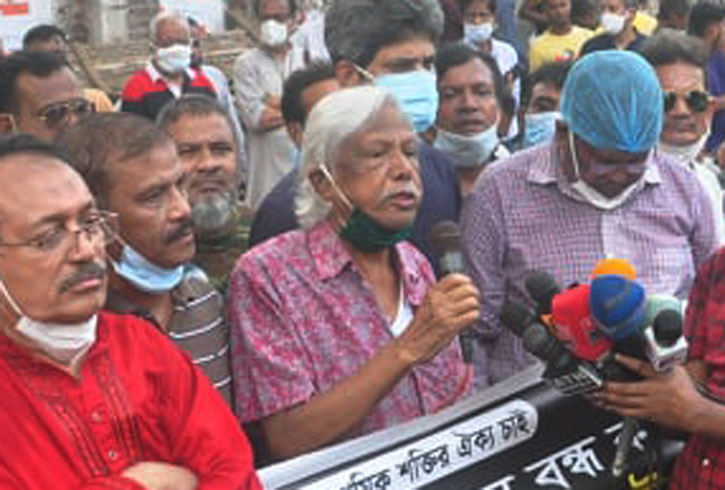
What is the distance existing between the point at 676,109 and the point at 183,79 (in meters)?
4.01

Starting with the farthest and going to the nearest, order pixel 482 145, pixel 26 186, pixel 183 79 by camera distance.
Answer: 1. pixel 183 79
2. pixel 482 145
3. pixel 26 186

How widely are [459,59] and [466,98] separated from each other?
194 millimetres

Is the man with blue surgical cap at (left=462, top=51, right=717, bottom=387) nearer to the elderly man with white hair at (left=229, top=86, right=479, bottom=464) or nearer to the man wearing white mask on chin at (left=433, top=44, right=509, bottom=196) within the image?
the elderly man with white hair at (left=229, top=86, right=479, bottom=464)

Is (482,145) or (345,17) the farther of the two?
(482,145)

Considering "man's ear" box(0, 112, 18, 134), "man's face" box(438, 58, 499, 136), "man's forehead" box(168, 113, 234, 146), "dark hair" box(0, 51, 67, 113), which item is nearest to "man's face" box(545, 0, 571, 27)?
"man's face" box(438, 58, 499, 136)

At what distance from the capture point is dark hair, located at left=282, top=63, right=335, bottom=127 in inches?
184

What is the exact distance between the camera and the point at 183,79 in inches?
288

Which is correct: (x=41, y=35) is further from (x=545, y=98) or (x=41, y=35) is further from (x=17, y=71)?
(x=545, y=98)

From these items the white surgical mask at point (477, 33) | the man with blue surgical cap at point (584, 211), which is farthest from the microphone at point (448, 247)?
the white surgical mask at point (477, 33)

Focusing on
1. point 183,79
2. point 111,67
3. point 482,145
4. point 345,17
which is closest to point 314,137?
point 345,17

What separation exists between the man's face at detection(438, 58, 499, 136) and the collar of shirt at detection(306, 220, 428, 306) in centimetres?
171

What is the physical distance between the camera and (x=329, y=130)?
292 centimetres

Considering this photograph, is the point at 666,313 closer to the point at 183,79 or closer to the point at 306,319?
the point at 306,319

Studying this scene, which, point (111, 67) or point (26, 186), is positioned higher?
point (26, 186)
